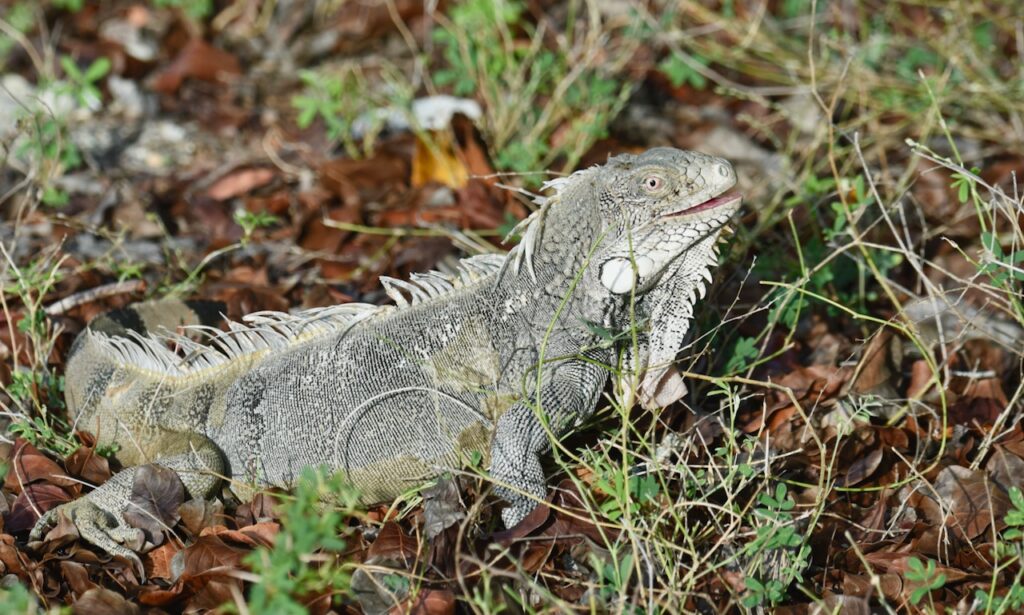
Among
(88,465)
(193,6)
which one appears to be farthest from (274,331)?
(193,6)

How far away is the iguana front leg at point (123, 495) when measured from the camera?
3.24 m

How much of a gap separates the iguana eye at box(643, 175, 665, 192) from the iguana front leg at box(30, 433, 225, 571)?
1609 millimetres

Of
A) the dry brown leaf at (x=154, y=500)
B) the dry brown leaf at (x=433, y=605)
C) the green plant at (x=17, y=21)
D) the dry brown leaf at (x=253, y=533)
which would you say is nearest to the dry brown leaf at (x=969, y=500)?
the dry brown leaf at (x=433, y=605)

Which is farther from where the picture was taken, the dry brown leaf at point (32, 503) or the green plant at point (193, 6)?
the green plant at point (193, 6)

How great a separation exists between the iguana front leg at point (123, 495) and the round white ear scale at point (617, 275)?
1.37 meters

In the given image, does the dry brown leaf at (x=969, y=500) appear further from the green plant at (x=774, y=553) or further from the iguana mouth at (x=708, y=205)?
the iguana mouth at (x=708, y=205)

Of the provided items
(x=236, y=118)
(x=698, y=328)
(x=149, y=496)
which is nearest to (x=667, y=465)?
(x=698, y=328)

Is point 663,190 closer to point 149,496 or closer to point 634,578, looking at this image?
point 634,578

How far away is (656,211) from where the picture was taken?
313 cm

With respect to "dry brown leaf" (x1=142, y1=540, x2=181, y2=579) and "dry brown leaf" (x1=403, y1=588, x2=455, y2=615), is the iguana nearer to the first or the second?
"dry brown leaf" (x1=142, y1=540, x2=181, y2=579)

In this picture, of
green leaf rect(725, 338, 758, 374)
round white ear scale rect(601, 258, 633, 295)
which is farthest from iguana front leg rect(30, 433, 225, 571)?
green leaf rect(725, 338, 758, 374)

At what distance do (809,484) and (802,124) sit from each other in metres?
2.66

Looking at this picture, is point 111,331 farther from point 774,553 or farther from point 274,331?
point 774,553

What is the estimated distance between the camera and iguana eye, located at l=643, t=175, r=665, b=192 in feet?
10.2
